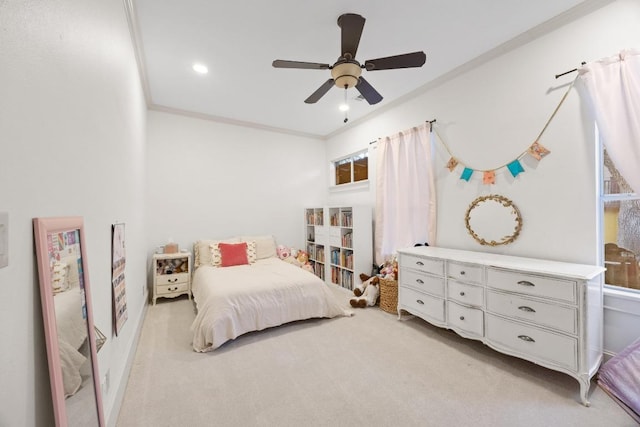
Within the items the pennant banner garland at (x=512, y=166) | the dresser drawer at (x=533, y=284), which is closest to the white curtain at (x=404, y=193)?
the pennant banner garland at (x=512, y=166)

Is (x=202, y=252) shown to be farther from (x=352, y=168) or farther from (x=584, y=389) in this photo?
(x=584, y=389)

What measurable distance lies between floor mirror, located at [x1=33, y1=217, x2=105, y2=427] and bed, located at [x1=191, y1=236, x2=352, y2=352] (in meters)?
1.30

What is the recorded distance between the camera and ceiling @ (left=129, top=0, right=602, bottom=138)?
206 centimetres

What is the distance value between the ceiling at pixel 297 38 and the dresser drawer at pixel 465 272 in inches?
81.3

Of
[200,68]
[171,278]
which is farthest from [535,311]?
[171,278]

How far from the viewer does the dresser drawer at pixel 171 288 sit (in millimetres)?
3557

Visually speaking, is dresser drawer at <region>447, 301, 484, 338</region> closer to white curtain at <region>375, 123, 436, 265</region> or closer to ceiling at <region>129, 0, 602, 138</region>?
white curtain at <region>375, 123, 436, 265</region>

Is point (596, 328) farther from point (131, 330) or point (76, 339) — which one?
point (131, 330)

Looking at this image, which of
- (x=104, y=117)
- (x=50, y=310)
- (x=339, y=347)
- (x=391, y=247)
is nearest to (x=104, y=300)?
(x=50, y=310)

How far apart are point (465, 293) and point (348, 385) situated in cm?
128

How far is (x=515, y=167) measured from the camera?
2465 millimetres

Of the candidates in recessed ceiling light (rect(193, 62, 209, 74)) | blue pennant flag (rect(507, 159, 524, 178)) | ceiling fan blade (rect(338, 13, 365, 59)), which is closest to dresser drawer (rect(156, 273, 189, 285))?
recessed ceiling light (rect(193, 62, 209, 74))

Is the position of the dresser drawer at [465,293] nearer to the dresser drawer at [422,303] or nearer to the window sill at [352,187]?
the dresser drawer at [422,303]

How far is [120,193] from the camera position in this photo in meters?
1.96
